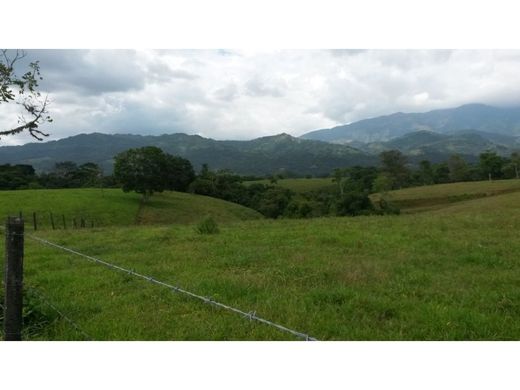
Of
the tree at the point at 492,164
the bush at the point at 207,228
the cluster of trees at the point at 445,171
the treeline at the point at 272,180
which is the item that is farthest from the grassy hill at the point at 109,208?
the tree at the point at 492,164

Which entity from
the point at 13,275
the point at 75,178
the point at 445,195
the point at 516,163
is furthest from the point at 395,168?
the point at 13,275

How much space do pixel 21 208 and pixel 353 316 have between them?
81790 millimetres

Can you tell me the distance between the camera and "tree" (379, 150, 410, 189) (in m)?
164

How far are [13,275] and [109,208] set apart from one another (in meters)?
82.2

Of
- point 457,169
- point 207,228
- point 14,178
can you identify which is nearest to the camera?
point 207,228

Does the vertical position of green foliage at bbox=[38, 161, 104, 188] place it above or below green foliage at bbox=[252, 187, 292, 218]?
above

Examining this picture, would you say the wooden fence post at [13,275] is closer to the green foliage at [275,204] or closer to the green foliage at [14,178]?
the green foliage at [275,204]

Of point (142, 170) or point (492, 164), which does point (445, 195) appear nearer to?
point (492, 164)

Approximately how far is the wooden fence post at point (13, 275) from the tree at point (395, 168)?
537ft

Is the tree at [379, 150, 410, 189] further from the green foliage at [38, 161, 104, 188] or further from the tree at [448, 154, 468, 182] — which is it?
the green foliage at [38, 161, 104, 188]

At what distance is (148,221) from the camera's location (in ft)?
270

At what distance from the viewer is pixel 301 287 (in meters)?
11.7

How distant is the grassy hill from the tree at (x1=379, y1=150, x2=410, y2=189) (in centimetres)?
7488

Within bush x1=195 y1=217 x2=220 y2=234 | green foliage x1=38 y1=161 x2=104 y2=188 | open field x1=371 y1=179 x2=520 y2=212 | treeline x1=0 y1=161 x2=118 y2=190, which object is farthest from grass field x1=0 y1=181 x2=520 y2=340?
green foliage x1=38 y1=161 x2=104 y2=188
